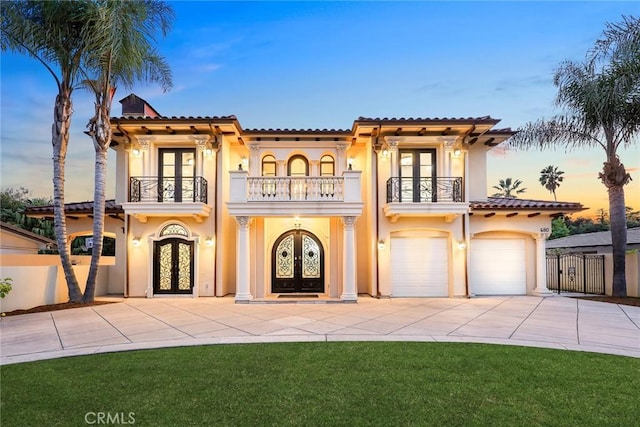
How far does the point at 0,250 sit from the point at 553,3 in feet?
90.8

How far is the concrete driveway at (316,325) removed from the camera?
6352 millimetres

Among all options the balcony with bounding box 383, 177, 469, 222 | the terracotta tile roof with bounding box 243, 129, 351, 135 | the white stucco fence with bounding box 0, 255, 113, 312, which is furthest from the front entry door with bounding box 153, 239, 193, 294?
the balcony with bounding box 383, 177, 469, 222

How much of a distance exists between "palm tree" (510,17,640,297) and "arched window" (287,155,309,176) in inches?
398

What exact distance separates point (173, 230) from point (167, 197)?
135 cm

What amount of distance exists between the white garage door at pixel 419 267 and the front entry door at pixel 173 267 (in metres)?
8.21

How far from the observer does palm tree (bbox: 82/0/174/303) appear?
10.2m

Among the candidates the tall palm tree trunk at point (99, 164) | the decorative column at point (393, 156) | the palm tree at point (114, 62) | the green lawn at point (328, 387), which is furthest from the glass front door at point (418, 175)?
the tall palm tree trunk at point (99, 164)

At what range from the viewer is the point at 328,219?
44.0ft

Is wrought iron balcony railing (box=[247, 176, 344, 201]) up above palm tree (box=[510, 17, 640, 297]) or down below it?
below

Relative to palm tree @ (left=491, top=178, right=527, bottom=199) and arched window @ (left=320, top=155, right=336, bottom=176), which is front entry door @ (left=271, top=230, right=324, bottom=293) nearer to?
arched window @ (left=320, top=155, right=336, bottom=176)

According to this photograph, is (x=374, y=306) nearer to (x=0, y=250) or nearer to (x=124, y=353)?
(x=124, y=353)

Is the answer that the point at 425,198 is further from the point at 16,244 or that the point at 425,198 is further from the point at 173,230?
the point at 16,244

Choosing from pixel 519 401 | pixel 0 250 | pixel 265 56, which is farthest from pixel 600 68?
pixel 0 250

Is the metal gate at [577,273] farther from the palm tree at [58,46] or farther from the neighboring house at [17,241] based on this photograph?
the neighboring house at [17,241]
